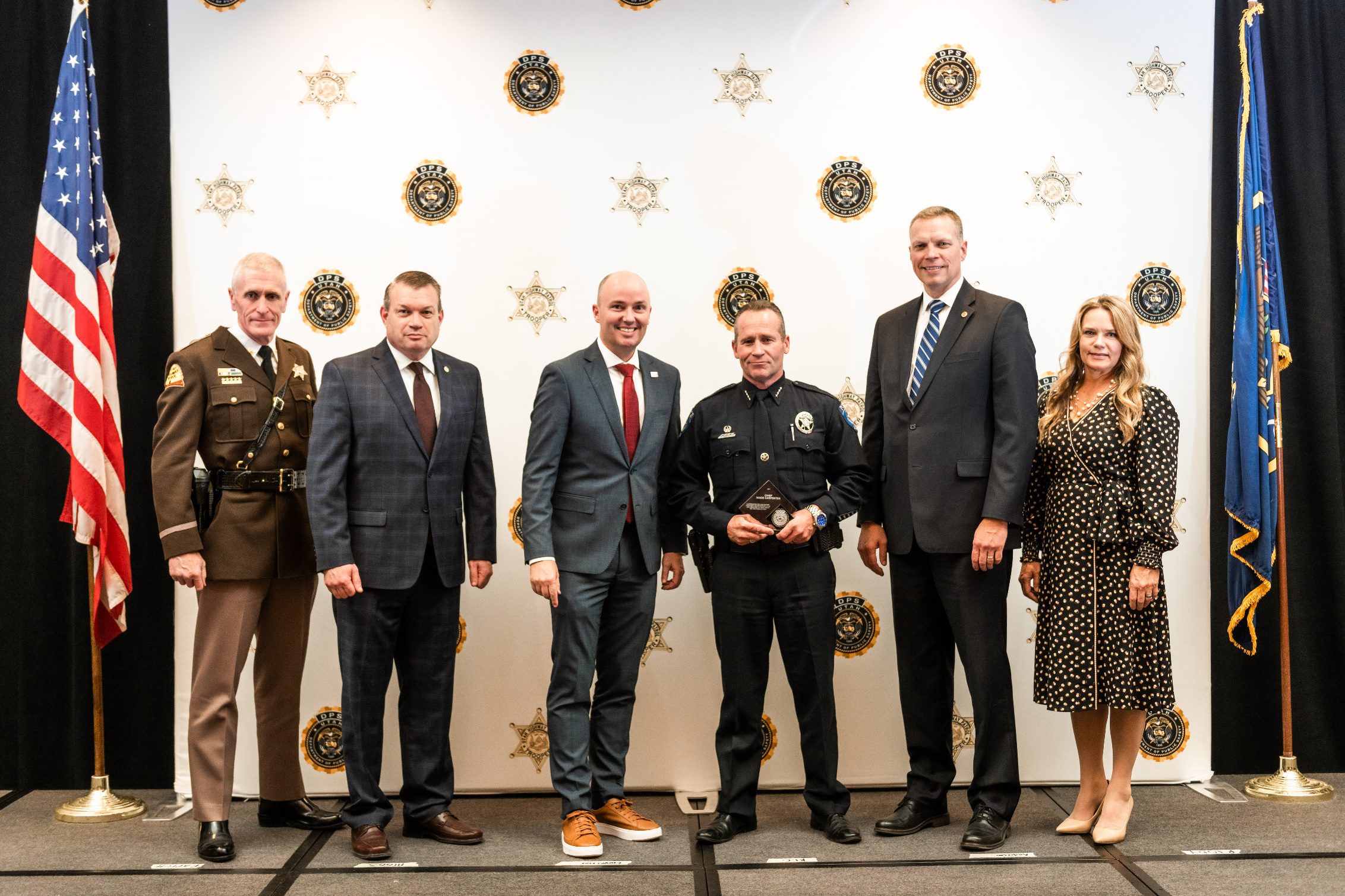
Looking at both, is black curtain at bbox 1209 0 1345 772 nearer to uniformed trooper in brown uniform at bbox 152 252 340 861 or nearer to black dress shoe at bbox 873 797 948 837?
black dress shoe at bbox 873 797 948 837

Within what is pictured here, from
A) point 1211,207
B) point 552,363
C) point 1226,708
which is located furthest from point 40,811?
point 1211,207

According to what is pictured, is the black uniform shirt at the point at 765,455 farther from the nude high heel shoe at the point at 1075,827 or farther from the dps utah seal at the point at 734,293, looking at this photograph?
the nude high heel shoe at the point at 1075,827

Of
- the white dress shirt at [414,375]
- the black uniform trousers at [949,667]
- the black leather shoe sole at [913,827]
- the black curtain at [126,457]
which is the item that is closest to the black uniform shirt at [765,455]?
the black uniform trousers at [949,667]

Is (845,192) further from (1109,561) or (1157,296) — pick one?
(1109,561)

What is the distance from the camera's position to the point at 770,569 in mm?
3182

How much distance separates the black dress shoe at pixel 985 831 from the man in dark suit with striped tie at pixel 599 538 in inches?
37.0

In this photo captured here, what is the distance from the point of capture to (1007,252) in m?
3.84

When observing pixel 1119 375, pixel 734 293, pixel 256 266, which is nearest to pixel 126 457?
pixel 256 266

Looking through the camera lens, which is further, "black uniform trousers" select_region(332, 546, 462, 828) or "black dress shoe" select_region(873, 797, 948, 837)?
"black dress shoe" select_region(873, 797, 948, 837)

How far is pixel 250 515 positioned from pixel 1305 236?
12.7 ft

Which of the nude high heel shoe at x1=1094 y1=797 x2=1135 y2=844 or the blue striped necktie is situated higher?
the blue striped necktie

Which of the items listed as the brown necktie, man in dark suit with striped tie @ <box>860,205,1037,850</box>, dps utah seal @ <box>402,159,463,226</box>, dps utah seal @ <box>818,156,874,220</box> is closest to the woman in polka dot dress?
man in dark suit with striped tie @ <box>860,205,1037,850</box>

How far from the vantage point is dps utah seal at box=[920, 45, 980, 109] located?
3.86 meters

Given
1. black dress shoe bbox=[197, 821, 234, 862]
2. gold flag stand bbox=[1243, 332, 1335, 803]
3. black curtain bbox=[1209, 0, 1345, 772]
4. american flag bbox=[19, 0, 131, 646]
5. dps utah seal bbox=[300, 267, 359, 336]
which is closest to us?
→ black dress shoe bbox=[197, 821, 234, 862]
